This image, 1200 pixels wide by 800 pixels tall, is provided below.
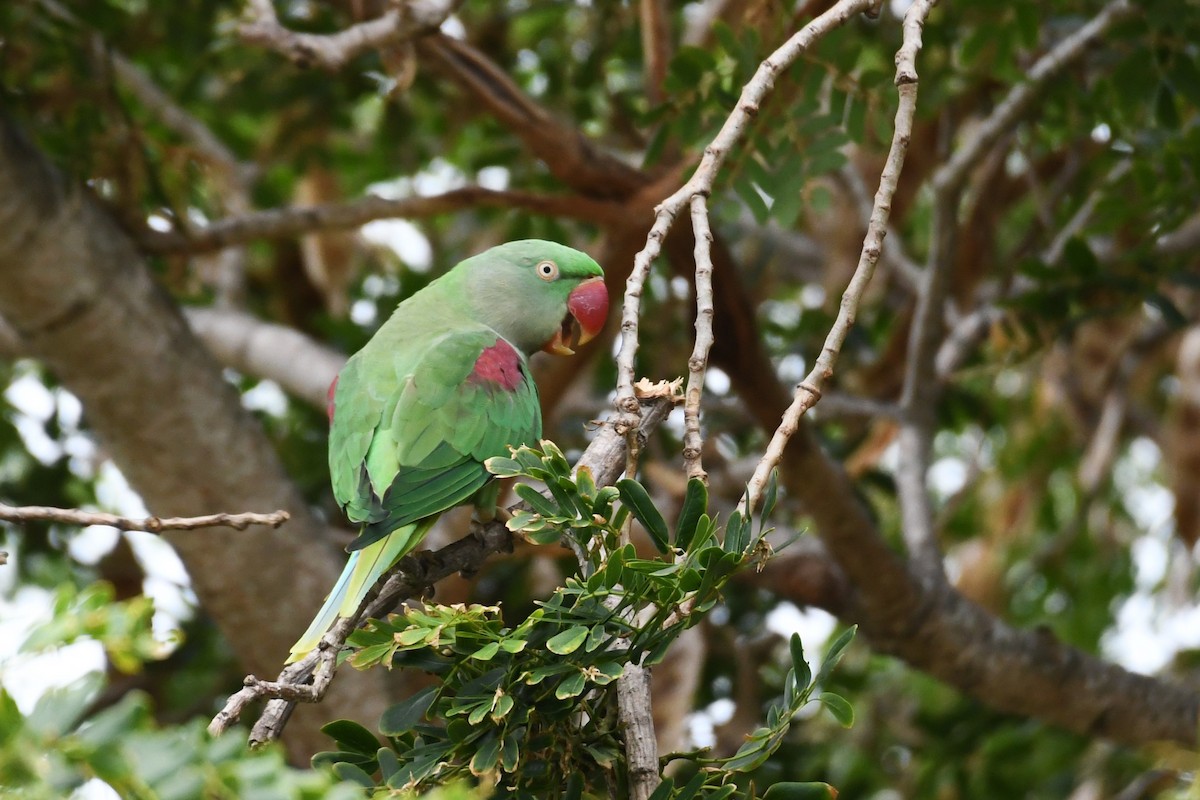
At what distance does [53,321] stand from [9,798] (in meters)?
2.30

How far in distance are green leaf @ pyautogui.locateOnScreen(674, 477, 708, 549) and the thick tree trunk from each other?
1904 millimetres

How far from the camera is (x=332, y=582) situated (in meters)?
3.24

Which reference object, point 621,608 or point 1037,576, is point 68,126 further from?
point 1037,576

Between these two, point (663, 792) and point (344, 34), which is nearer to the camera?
point (663, 792)

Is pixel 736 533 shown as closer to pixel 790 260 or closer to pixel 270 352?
pixel 270 352

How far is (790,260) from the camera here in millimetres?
5609

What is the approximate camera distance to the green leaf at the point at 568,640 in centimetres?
137

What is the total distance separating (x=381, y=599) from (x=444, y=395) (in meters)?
0.49

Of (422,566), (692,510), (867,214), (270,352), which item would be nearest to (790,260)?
(867,214)

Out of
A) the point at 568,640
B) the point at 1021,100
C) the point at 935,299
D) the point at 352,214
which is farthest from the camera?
the point at 935,299

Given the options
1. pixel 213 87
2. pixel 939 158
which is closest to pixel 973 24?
pixel 939 158

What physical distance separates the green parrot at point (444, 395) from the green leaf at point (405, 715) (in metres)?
0.34

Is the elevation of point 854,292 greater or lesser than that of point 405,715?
greater

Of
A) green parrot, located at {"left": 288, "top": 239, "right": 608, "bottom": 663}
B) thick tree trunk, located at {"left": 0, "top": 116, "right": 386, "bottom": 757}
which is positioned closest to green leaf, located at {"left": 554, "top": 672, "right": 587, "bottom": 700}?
green parrot, located at {"left": 288, "top": 239, "right": 608, "bottom": 663}
